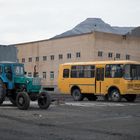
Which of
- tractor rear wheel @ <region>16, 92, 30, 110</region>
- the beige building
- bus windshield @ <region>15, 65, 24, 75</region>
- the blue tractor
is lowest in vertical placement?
tractor rear wheel @ <region>16, 92, 30, 110</region>

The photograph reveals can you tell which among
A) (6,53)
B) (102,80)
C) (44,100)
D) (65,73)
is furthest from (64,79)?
(44,100)

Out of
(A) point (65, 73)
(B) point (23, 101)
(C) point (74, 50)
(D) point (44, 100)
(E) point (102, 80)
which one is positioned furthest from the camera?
(C) point (74, 50)

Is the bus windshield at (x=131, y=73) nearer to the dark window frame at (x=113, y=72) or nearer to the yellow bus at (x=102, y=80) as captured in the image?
the yellow bus at (x=102, y=80)

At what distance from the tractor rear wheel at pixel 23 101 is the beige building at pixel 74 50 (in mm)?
55968

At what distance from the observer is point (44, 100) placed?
2348 centimetres

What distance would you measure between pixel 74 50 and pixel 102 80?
51275 millimetres

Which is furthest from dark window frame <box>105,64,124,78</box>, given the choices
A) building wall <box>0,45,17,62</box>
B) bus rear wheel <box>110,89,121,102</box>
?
building wall <box>0,45,17,62</box>

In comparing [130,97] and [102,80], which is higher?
[102,80]

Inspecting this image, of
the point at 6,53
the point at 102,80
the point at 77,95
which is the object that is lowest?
the point at 77,95

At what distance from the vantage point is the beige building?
80188mm

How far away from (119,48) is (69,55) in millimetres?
8924

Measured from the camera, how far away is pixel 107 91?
1256 inches

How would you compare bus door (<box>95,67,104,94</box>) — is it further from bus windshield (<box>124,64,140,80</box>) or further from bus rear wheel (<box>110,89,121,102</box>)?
bus windshield (<box>124,64,140,80</box>)

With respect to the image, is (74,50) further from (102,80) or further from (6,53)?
(102,80)
